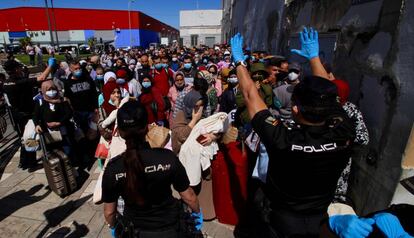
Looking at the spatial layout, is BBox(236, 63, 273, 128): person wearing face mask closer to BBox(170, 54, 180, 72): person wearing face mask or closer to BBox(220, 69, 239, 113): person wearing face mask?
BBox(220, 69, 239, 113): person wearing face mask

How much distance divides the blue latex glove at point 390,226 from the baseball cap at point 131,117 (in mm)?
1520

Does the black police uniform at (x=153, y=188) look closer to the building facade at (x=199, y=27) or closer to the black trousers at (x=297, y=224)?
the black trousers at (x=297, y=224)

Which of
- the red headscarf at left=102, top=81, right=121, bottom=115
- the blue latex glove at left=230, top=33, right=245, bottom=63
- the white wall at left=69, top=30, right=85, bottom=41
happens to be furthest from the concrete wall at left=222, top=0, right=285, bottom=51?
the white wall at left=69, top=30, right=85, bottom=41

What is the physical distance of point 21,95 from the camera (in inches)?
212

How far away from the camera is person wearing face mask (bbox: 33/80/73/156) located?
14.4ft

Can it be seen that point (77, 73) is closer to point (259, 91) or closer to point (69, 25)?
point (259, 91)

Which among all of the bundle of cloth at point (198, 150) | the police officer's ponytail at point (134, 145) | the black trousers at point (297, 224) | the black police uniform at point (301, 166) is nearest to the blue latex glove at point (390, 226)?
the black police uniform at point (301, 166)

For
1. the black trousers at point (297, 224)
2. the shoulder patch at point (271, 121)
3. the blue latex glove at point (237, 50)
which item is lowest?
the black trousers at point (297, 224)

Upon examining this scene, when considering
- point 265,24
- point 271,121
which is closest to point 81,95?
point 271,121

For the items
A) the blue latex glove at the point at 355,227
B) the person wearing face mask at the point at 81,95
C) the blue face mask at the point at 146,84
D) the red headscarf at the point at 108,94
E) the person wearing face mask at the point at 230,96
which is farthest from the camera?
the blue face mask at the point at 146,84

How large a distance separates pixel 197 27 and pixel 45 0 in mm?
33340

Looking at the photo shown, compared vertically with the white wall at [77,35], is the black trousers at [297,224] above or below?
below

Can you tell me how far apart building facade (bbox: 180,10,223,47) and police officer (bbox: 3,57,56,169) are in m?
48.3

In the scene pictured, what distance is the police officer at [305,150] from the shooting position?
172 cm
